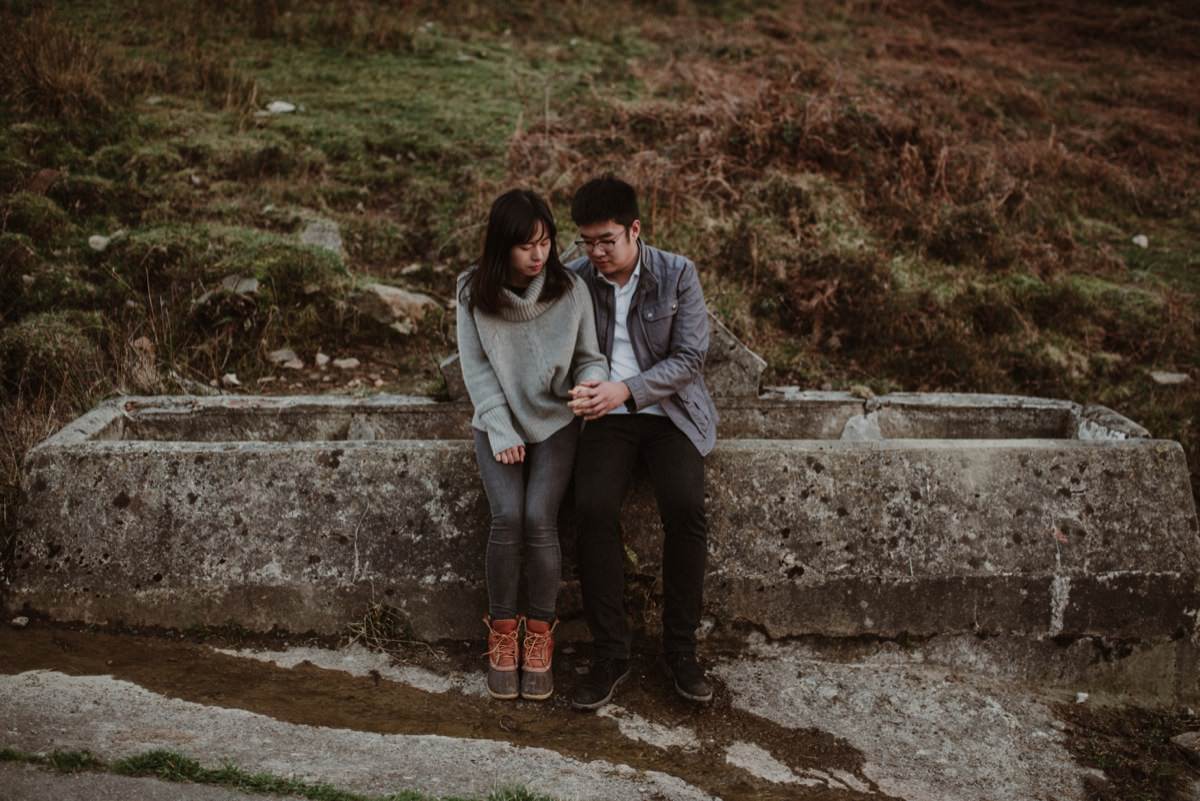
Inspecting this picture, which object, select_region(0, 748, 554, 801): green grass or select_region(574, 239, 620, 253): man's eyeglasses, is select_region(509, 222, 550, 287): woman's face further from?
select_region(0, 748, 554, 801): green grass

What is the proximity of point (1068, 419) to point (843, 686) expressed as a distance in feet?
5.95

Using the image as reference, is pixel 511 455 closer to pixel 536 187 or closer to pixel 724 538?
pixel 724 538

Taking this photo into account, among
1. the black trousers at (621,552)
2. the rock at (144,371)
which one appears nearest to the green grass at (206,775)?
the black trousers at (621,552)

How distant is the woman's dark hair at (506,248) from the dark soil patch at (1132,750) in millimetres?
2440

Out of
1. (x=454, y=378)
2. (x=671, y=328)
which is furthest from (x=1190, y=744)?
(x=454, y=378)

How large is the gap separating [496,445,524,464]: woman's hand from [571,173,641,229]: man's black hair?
0.84 m

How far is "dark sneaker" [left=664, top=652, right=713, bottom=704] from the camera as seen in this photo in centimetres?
305

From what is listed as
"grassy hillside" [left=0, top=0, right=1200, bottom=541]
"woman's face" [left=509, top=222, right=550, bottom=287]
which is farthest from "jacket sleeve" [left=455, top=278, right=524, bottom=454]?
"grassy hillside" [left=0, top=0, right=1200, bottom=541]

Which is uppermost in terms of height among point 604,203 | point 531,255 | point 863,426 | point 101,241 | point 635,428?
point 604,203

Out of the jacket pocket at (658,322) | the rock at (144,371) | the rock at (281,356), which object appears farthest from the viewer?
the rock at (281,356)

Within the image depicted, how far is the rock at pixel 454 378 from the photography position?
4.05 meters

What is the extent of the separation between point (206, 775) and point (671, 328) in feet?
6.93

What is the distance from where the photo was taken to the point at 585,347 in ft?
10.9

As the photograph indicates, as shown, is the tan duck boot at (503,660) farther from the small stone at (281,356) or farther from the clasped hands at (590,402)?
the small stone at (281,356)
